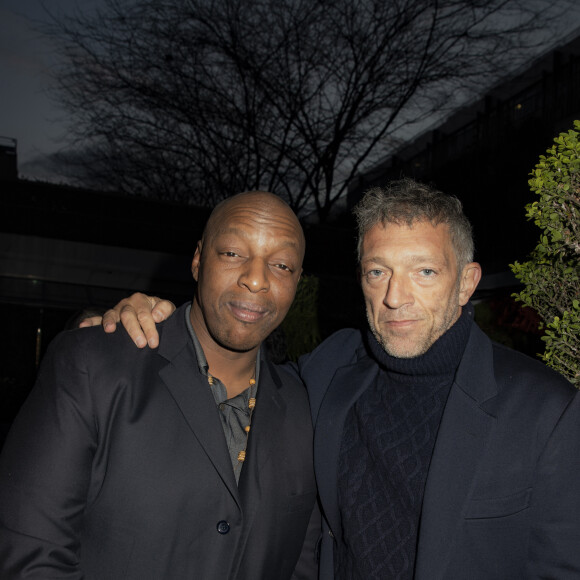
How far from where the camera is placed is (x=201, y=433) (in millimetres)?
1918

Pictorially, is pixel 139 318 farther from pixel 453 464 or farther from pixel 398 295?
pixel 453 464

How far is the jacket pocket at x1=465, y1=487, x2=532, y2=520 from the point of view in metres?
1.74

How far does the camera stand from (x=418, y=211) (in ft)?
6.98

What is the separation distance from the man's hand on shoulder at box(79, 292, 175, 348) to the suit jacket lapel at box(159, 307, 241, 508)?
0.07 m

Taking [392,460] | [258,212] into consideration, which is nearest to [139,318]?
[258,212]

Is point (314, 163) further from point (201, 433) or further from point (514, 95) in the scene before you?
point (201, 433)

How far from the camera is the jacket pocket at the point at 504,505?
5.72ft

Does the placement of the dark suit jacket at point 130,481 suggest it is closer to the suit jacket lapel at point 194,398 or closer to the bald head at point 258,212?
the suit jacket lapel at point 194,398

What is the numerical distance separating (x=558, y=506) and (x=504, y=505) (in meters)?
0.16

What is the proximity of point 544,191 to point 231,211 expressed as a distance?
135 centimetres

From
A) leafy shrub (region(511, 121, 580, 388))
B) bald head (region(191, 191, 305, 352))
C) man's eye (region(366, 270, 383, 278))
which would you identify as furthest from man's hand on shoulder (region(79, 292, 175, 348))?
leafy shrub (region(511, 121, 580, 388))

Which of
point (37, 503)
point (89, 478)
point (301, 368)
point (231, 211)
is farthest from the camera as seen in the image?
point (301, 368)

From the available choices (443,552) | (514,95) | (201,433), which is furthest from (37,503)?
(514,95)

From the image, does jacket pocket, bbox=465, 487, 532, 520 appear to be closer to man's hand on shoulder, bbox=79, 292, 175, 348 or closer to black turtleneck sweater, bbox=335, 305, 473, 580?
black turtleneck sweater, bbox=335, 305, 473, 580
